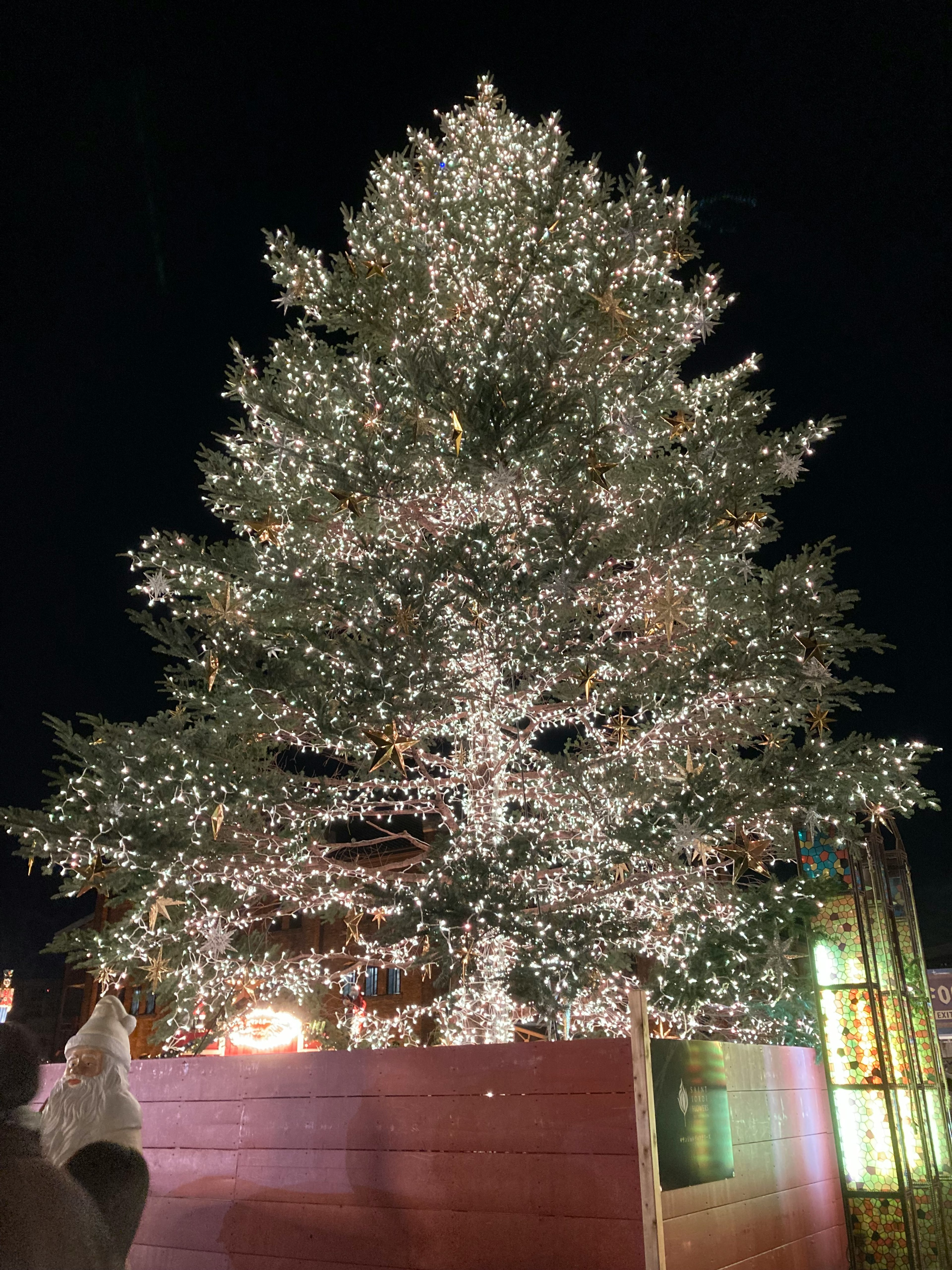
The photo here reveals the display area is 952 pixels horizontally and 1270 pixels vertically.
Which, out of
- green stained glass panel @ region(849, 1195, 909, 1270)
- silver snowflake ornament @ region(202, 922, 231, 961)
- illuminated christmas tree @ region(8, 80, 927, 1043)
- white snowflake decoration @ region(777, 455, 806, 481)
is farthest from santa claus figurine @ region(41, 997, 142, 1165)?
white snowflake decoration @ region(777, 455, 806, 481)

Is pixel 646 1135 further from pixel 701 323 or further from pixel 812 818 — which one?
pixel 701 323

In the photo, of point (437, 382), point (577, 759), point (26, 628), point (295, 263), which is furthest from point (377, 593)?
point (26, 628)

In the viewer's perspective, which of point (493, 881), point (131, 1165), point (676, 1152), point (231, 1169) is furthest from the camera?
point (493, 881)

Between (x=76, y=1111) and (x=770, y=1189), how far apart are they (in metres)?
4.76

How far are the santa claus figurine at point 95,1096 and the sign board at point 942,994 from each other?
975 centimetres

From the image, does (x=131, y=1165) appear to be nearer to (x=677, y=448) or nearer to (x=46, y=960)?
(x=677, y=448)

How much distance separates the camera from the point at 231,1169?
5.57 meters

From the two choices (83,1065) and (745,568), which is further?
(745,568)

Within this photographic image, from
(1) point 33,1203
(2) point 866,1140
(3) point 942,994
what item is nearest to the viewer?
(1) point 33,1203

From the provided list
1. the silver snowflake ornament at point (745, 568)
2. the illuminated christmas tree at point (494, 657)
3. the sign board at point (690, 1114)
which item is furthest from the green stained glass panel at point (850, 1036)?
the silver snowflake ornament at point (745, 568)

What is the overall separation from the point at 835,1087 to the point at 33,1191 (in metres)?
7.32

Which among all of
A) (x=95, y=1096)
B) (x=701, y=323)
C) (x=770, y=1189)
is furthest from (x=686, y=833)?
(x=701, y=323)

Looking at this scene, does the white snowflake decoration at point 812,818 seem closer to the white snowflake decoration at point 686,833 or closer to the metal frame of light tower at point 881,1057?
the metal frame of light tower at point 881,1057

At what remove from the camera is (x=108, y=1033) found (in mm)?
3615
